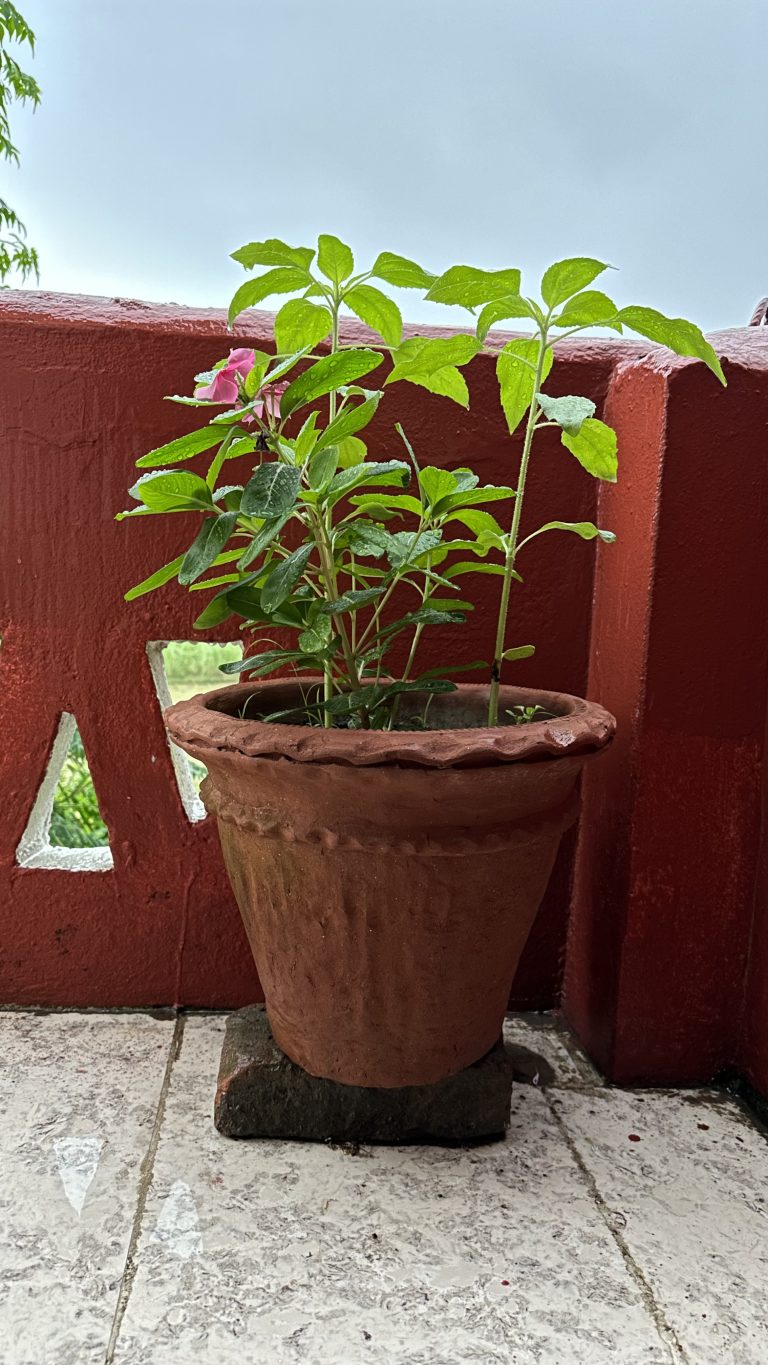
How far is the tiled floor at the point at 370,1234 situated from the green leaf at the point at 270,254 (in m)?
1.05

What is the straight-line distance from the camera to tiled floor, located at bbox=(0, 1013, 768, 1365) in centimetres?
85

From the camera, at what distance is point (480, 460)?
144 cm

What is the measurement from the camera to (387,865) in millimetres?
1045

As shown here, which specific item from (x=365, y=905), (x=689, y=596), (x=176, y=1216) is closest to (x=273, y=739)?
(x=365, y=905)

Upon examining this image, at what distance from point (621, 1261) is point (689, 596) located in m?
0.81

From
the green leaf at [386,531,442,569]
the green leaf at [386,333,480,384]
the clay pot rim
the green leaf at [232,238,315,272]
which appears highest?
the green leaf at [232,238,315,272]

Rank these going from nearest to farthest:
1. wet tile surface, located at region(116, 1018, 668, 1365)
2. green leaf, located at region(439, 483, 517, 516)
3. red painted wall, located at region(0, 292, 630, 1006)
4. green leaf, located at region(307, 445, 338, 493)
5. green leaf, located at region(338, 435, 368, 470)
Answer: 1. wet tile surface, located at region(116, 1018, 668, 1365)
2. green leaf, located at region(307, 445, 338, 493)
3. green leaf, located at region(439, 483, 517, 516)
4. green leaf, located at region(338, 435, 368, 470)
5. red painted wall, located at region(0, 292, 630, 1006)

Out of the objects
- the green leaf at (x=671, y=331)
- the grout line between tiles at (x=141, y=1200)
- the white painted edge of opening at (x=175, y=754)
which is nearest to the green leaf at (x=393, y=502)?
the green leaf at (x=671, y=331)

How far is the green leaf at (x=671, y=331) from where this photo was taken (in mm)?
992

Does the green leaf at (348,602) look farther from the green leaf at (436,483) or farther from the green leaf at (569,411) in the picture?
the green leaf at (569,411)

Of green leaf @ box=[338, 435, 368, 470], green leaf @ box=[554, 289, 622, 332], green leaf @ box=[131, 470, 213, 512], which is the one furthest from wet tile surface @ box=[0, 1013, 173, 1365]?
green leaf @ box=[554, 289, 622, 332]

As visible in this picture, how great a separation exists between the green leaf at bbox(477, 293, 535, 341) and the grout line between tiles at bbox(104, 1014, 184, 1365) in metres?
1.05

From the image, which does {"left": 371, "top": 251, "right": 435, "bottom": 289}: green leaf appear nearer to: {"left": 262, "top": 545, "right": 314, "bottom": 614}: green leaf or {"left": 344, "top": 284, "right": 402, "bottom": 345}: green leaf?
{"left": 344, "top": 284, "right": 402, "bottom": 345}: green leaf

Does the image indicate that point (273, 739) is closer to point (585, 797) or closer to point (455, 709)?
point (455, 709)
